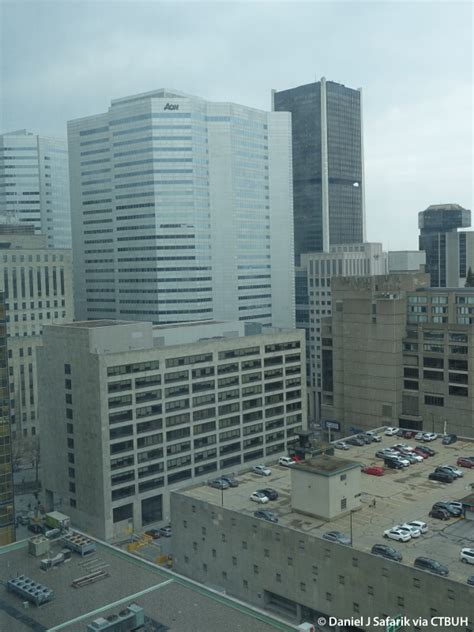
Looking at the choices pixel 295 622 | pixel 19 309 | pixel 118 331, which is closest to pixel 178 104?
pixel 19 309

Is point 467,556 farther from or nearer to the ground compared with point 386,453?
nearer to the ground

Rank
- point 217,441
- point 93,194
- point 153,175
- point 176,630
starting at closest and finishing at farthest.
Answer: point 176,630, point 217,441, point 153,175, point 93,194

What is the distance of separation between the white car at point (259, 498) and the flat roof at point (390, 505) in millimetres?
201

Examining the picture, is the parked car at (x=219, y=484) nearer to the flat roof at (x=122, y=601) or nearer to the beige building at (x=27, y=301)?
the flat roof at (x=122, y=601)

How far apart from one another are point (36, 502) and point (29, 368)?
13.8 metres

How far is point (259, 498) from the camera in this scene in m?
23.8

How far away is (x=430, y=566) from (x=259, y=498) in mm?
7217

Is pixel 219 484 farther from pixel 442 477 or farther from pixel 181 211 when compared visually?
pixel 181 211

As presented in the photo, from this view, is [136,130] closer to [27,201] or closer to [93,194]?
[93,194]

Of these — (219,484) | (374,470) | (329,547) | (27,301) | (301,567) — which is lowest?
(301,567)

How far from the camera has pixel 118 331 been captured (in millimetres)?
32062

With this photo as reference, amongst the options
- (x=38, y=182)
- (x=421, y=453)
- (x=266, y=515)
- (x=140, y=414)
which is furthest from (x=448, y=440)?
(x=38, y=182)

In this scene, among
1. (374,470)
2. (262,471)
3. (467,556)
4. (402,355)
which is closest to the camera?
(467,556)

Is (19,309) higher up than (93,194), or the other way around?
(93,194)
